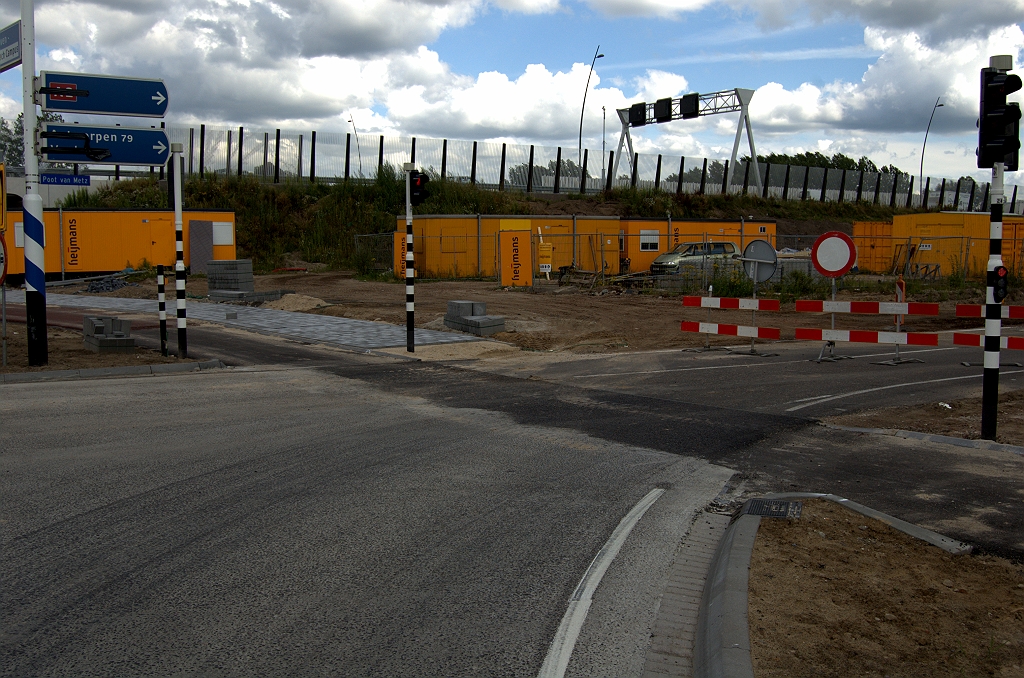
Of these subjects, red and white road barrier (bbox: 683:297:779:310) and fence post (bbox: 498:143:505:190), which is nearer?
red and white road barrier (bbox: 683:297:779:310)

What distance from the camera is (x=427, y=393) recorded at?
1182cm

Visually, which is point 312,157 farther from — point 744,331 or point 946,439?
point 946,439

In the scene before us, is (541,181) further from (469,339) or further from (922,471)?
(922,471)

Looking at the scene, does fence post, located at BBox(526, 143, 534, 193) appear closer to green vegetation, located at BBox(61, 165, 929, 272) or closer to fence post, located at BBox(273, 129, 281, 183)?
green vegetation, located at BBox(61, 165, 929, 272)

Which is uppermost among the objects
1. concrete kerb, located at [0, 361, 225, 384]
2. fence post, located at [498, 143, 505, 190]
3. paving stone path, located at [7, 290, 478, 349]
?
fence post, located at [498, 143, 505, 190]

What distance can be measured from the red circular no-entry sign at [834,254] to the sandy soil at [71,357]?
11.2 meters

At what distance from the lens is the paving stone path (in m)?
17.9

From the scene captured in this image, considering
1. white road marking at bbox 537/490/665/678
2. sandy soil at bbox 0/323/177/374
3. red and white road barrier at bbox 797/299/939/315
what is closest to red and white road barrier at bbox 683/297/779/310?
red and white road barrier at bbox 797/299/939/315

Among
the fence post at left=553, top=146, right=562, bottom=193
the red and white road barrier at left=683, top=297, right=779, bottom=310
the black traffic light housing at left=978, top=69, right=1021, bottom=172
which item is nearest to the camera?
the black traffic light housing at left=978, top=69, right=1021, bottom=172

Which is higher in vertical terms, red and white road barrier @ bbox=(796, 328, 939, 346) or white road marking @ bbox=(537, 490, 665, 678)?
red and white road barrier @ bbox=(796, 328, 939, 346)

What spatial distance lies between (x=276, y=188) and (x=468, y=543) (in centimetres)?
5097

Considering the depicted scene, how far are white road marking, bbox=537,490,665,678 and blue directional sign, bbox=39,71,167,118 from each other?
11.6 meters

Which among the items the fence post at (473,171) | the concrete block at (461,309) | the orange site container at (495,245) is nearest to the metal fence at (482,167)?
the fence post at (473,171)

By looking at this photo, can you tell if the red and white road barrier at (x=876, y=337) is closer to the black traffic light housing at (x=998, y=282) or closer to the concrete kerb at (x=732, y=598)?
the black traffic light housing at (x=998, y=282)
